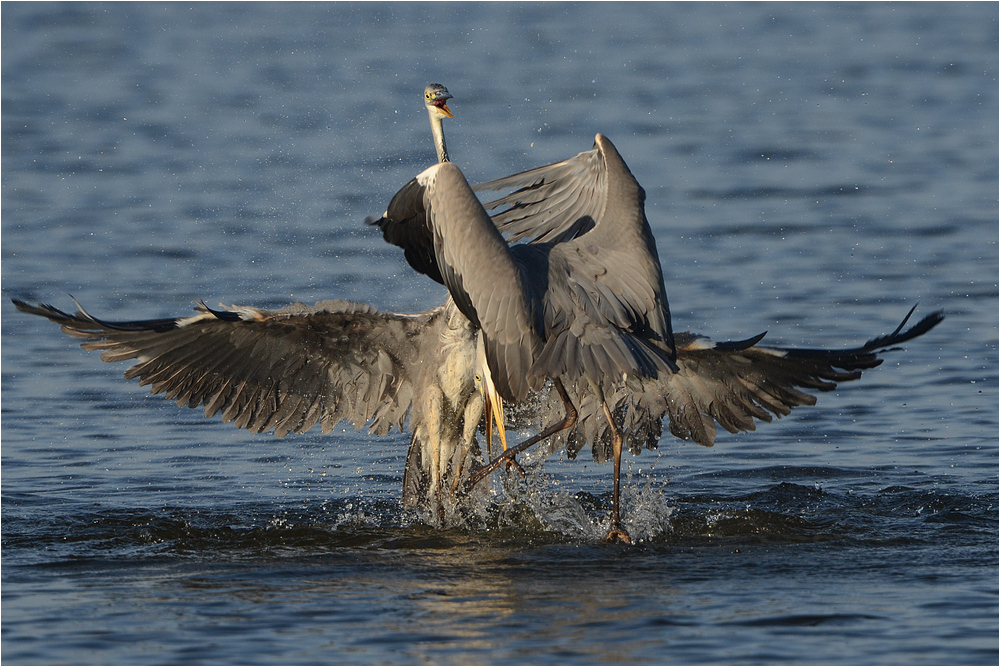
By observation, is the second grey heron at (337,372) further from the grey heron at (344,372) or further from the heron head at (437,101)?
the heron head at (437,101)

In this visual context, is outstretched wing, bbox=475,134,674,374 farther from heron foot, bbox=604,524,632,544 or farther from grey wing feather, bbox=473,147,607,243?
heron foot, bbox=604,524,632,544

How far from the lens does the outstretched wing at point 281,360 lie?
7898 mm

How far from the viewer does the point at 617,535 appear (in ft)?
25.9

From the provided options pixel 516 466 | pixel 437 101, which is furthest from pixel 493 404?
pixel 437 101

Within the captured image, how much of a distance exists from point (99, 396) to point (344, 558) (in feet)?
13.1

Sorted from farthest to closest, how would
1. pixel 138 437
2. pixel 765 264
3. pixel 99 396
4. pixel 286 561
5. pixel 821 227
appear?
pixel 821 227 → pixel 765 264 → pixel 99 396 → pixel 138 437 → pixel 286 561

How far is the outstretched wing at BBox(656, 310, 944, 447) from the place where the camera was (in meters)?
8.51

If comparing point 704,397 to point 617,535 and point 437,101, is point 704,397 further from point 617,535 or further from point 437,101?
point 437,101

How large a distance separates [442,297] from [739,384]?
4.24 metres

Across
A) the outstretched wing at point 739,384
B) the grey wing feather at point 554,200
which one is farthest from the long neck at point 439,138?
the outstretched wing at point 739,384

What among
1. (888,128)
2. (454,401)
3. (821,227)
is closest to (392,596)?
(454,401)

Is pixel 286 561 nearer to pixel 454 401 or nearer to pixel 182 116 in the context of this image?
pixel 454 401

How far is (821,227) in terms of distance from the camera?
15.5 meters

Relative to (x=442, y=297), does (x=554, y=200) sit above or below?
above
